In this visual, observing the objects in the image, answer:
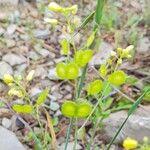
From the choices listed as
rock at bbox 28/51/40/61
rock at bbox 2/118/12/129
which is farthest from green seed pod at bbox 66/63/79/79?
rock at bbox 28/51/40/61

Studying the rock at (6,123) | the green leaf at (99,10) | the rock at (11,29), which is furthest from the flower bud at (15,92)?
the rock at (11,29)

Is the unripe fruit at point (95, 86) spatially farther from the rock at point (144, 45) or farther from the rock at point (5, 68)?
the rock at point (144, 45)

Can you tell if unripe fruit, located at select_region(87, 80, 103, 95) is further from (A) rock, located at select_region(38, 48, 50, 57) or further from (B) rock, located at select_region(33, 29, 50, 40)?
(B) rock, located at select_region(33, 29, 50, 40)

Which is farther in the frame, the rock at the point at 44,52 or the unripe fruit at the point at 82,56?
the rock at the point at 44,52

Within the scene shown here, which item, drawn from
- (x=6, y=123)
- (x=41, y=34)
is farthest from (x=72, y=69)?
(x=41, y=34)

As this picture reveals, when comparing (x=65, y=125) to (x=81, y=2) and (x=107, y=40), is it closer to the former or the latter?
(x=107, y=40)

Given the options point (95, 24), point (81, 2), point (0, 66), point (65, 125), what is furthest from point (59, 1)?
point (95, 24)
